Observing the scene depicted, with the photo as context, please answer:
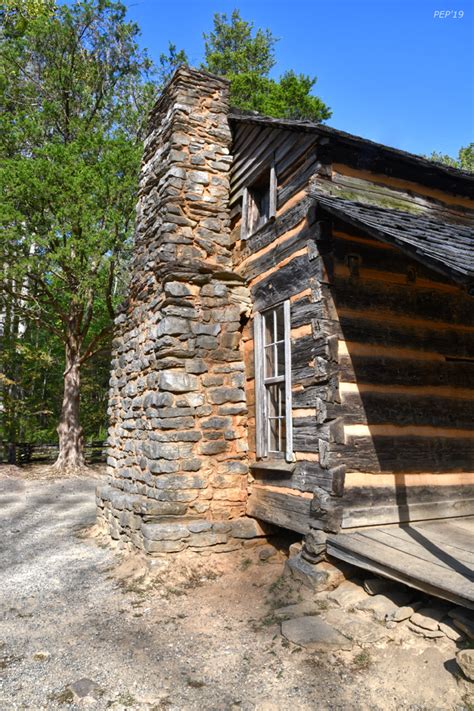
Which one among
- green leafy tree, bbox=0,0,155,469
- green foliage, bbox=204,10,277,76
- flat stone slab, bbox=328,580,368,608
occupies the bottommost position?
flat stone slab, bbox=328,580,368,608

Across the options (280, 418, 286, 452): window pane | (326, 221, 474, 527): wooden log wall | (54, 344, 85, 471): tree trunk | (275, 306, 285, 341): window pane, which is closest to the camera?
(326, 221, 474, 527): wooden log wall

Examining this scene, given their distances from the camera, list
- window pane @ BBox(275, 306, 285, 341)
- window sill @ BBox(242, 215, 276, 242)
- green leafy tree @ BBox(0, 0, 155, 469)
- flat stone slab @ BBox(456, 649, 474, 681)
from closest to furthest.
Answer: flat stone slab @ BBox(456, 649, 474, 681), window pane @ BBox(275, 306, 285, 341), window sill @ BBox(242, 215, 276, 242), green leafy tree @ BBox(0, 0, 155, 469)

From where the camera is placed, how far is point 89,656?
Answer: 427 cm

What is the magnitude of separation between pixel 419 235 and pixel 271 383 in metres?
2.69

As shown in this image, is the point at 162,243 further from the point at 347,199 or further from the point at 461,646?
the point at 461,646

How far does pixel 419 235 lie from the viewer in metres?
4.61

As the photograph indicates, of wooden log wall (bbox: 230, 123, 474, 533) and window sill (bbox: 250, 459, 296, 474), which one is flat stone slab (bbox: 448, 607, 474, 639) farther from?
window sill (bbox: 250, 459, 296, 474)

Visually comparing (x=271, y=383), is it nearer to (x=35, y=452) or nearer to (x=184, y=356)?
(x=184, y=356)

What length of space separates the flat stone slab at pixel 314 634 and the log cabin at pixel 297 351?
668 millimetres

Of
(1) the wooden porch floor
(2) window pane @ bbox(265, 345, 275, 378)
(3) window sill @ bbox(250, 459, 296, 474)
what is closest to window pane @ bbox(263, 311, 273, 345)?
(2) window pane @ bbox(265, 345, 275, 378)

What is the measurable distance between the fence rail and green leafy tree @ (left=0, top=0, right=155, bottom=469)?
10.5 feet

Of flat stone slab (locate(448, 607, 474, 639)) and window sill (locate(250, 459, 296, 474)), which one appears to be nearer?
flat stone slab (locate(448, 607, 474, 639))

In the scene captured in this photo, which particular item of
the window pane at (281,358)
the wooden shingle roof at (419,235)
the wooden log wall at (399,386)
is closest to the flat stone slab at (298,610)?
the wooden log wall at (399,386)

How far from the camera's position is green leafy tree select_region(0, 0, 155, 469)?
1465 centimetres
